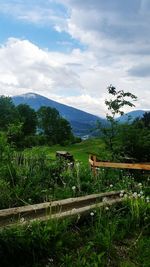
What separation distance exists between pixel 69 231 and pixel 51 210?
0.68m

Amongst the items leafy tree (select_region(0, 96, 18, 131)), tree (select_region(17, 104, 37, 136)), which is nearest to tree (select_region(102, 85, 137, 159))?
leafy tree (select_region(0, 96, 18, 131))

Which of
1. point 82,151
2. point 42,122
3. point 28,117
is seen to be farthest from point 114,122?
point 42,122

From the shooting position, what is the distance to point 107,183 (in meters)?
11.8

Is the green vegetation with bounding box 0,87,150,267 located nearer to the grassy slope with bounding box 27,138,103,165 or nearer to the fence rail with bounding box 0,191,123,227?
the fence rail with bounding box 0,191,123,227

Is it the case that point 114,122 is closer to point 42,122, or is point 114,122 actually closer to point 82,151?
point 82,151

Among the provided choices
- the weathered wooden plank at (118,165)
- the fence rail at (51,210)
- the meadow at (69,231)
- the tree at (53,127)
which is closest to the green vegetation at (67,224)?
the meadow at (69,231)

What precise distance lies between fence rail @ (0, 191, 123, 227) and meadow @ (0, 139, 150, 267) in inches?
5.3

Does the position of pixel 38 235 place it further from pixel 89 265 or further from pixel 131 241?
pixel 131 241

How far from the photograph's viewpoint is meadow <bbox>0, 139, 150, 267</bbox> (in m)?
5.82

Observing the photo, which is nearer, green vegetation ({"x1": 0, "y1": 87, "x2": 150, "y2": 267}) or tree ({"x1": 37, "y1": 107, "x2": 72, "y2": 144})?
green vegetation ({"x1": 0, "y1": 87, "x2": 150, "y2": 267})

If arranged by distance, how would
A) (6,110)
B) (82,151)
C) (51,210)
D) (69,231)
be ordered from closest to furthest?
1. (69,231)
2. (51,210)
3. (82,151)
4. (6,110)

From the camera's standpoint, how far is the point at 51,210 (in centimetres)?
747

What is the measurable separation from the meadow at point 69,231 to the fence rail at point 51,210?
0.14 meters

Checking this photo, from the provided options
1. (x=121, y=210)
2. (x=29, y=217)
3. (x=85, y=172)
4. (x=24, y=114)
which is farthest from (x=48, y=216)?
(x=24, y=114)
